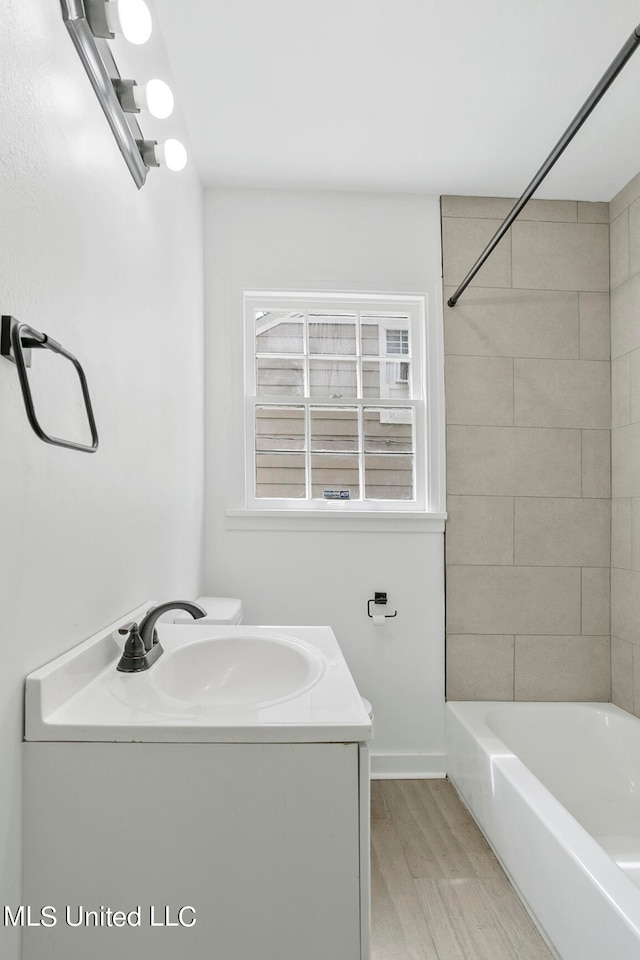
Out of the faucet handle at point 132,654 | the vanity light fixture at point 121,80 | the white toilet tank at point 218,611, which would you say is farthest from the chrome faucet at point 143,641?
the vanity light fixture at point 121,80

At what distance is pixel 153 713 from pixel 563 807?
5.12 feet

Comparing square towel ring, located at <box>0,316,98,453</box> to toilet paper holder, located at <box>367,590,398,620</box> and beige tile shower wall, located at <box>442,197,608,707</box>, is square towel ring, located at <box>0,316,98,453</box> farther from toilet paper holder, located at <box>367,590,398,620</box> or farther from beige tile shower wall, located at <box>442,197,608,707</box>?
beige tile shower wall, located at <box>442,197,608,707</box>

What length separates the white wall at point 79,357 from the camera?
0.90 meters

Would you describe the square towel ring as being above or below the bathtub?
above

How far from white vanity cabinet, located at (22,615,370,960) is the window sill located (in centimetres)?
179

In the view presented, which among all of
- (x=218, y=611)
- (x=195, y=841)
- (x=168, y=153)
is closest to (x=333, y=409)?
(x=218, y=611)

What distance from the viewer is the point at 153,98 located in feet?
4.53

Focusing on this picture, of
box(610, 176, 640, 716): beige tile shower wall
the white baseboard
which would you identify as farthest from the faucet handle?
box(610, 176, 640, 716): beige tile shower wall

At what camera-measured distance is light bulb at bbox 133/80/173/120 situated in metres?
1.37

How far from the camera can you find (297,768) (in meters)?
→ 0.94

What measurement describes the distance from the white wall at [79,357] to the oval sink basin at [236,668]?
21cm

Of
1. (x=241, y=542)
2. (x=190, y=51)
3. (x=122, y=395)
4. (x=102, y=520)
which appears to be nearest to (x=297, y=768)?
(x=102, y=520)

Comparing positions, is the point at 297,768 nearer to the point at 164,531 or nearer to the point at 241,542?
the point at 164,531

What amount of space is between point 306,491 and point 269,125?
149cm
